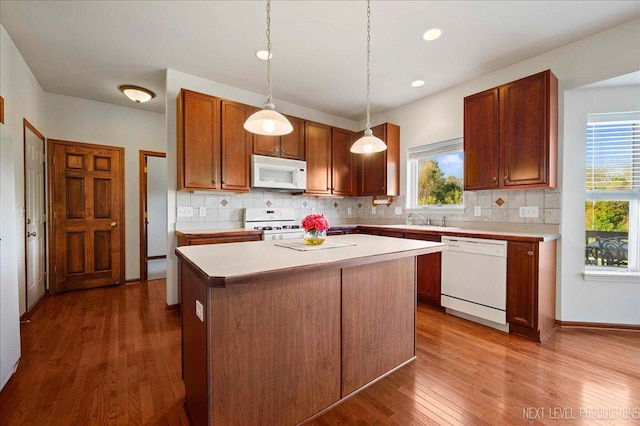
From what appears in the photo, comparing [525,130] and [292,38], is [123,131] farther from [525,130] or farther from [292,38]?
[525,130]

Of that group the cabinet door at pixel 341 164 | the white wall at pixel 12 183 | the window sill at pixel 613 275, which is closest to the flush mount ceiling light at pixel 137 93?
the white wall at pixel 12 183

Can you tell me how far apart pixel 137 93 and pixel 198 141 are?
4.38ft

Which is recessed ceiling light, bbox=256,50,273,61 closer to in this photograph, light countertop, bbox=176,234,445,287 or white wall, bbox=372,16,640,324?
light countertop, bbox=176,234,445,287

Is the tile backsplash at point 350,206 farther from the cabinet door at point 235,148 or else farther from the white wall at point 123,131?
the white wall at point 123,131

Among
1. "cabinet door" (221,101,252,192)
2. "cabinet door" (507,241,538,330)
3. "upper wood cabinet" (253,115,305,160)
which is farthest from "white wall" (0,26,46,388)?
"cabinet door" (507,241,538,330)

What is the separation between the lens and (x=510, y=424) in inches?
60.1

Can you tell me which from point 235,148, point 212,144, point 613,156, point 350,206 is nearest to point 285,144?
point 235,148

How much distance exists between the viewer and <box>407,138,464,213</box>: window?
12.3 feet

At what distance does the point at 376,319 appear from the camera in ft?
6.10

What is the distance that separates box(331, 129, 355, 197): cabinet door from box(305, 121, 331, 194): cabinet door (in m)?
0.10

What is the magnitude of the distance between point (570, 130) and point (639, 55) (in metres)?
0.68

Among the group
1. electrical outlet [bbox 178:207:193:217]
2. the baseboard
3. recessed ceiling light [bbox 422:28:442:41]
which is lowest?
the baseboard

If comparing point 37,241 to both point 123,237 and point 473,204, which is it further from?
point 473,204

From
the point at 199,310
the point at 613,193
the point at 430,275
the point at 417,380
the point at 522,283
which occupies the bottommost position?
the point at 417,380
